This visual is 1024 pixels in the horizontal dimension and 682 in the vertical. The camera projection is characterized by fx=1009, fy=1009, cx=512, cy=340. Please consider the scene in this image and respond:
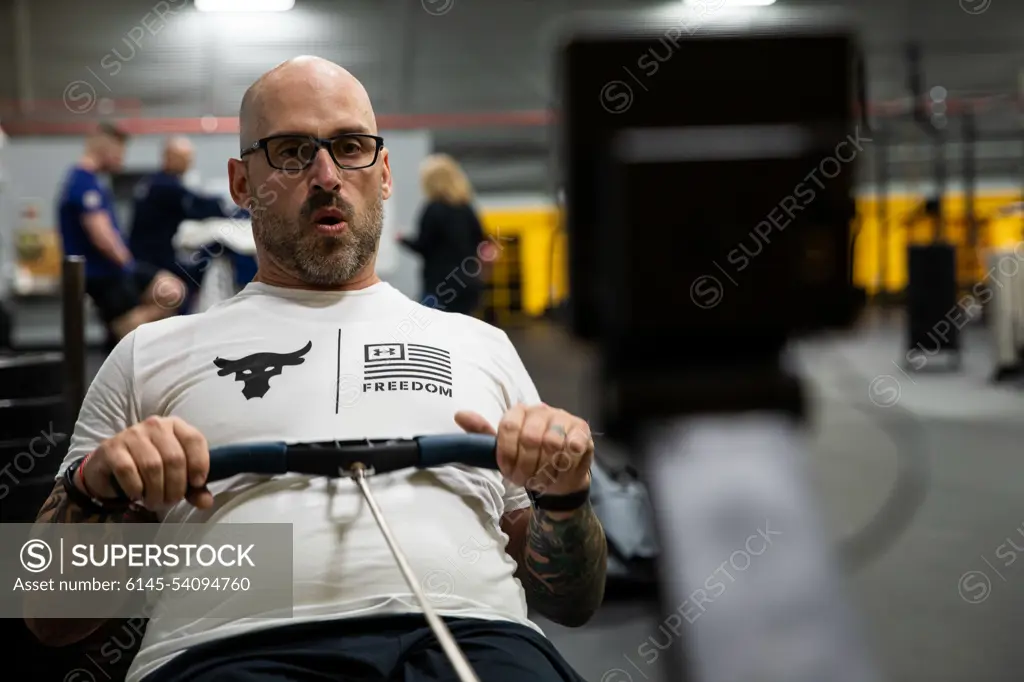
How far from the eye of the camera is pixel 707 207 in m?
0.52

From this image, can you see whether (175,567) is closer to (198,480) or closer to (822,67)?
(198,480)

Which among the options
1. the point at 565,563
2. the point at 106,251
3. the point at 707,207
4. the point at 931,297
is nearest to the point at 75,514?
the point at 565,563

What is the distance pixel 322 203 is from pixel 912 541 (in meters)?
2.15

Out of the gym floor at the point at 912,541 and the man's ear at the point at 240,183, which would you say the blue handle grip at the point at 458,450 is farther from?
the man's ear at the point at 240,183

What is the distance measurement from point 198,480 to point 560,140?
0.51m

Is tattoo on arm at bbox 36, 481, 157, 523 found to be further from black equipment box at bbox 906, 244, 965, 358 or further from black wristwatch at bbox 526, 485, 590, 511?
black equipment box at bbox 906, 244, 965, 358

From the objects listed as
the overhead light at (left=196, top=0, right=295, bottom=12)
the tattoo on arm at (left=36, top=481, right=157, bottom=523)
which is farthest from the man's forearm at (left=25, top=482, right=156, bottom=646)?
the overhead light at (left=196, top=0, right=295, bottom=12)

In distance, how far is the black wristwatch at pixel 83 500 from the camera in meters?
0.94

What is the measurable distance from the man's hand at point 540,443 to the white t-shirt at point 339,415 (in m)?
0.13

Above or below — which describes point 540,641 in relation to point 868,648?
below

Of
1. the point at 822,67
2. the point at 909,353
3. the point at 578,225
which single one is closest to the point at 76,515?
the point at 578,225

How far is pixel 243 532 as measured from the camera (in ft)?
3.25

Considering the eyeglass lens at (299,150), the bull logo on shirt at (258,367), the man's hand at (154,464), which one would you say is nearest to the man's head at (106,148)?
the eyeglass lens at (299,150)

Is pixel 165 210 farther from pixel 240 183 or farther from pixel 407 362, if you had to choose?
pixel 407 362
